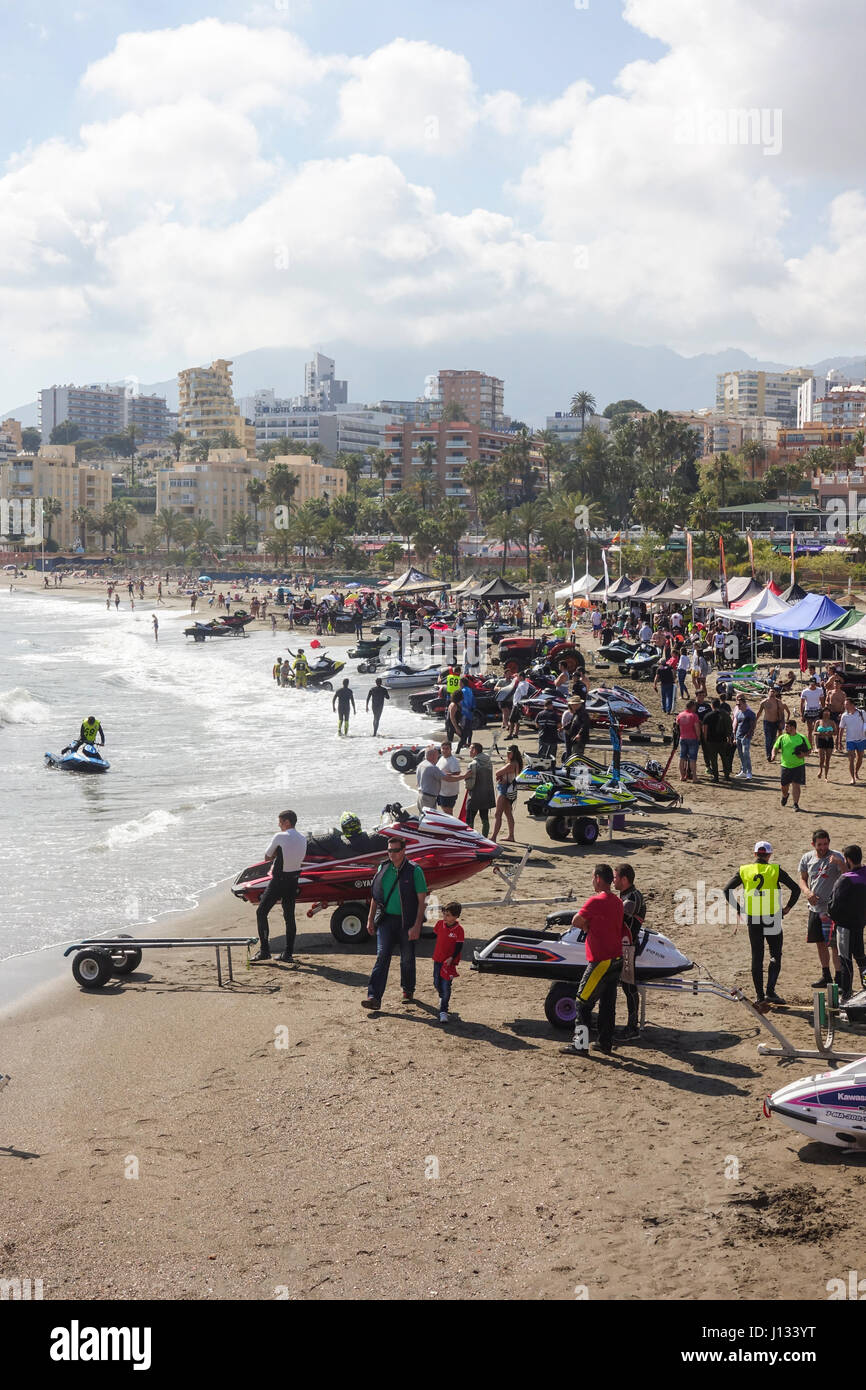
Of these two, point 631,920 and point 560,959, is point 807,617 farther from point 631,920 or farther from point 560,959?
point 631,920

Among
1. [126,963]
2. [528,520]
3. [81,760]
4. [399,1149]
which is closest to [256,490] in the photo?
[528,520]

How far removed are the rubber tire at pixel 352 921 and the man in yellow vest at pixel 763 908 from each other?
172 inches

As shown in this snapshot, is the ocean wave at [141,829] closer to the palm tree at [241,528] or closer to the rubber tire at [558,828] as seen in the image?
the rubber tire at [558,828]

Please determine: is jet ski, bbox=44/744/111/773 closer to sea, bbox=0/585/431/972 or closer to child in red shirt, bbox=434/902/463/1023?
sea, bbox=0/585/431/972

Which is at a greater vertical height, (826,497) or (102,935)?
(826,497)

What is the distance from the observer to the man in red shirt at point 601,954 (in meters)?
9.35

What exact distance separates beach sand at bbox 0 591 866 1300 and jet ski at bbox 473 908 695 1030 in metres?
0.36

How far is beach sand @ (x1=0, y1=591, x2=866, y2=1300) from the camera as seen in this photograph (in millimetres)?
6453

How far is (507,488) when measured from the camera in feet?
514
